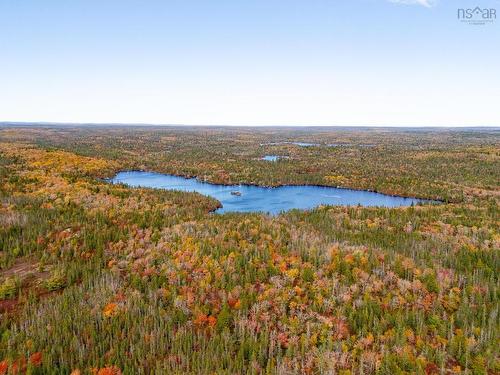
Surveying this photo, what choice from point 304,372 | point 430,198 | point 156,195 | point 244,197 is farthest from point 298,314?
point 430,198

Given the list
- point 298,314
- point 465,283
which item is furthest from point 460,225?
point 298,314

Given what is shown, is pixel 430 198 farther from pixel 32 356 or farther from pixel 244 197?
pixel 32 356

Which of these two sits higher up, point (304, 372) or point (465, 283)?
point (465, 283)

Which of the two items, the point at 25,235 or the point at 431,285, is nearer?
the point at 431,285

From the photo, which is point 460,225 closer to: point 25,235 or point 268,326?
point 268,326

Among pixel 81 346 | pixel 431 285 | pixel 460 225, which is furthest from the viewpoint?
pixel 460 225

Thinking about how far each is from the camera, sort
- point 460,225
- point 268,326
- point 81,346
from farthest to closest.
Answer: point 460,225 < point 268,326 < point 81,346
